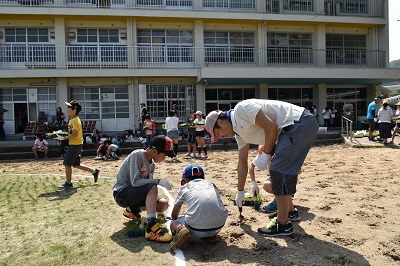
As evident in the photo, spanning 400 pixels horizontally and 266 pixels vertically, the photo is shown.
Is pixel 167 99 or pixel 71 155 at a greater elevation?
pixel 167 99

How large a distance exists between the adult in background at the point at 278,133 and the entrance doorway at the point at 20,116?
20.5m

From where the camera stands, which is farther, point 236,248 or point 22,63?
point 22,63

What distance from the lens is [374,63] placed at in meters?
25.2

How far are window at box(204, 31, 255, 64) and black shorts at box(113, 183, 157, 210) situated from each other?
19.0 metres

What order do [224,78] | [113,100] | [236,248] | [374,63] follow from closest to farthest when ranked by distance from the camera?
[236,248]
[224,78]
[113,100]
[374,63]

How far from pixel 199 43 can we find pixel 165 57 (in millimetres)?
2504

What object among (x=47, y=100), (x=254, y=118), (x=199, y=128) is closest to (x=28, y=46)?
(x=47, y=100)

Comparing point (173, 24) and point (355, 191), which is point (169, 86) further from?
point (355, 191)

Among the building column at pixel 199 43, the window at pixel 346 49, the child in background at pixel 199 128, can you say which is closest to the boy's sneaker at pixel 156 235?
the child in background at pixel 199 128

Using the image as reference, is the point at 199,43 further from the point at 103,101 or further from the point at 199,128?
the point at 199,128

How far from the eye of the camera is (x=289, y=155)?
380cm

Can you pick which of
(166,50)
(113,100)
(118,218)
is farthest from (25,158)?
(118,218)

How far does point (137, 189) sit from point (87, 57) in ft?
61.9

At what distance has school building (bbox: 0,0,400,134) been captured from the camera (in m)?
20.7
